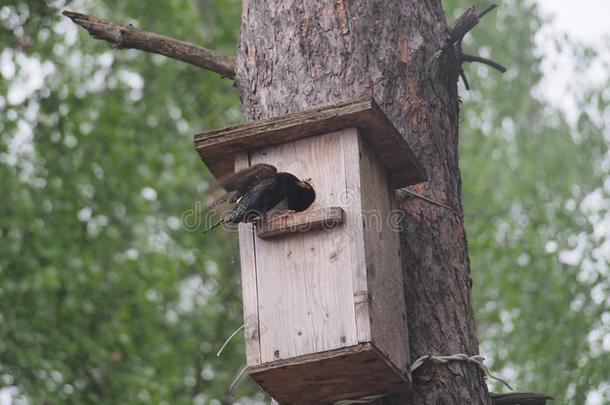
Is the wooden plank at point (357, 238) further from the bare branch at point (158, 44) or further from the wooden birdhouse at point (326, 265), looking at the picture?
the bare branch at point (158, 44)

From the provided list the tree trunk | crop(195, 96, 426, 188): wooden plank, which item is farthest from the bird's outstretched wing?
the tree trunk

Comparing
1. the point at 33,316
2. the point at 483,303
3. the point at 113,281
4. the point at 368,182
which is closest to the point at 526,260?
the point at 483,303

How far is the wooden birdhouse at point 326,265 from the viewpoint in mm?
3357

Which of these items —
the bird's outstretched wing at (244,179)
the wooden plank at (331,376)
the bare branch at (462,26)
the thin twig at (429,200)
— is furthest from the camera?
the bare branch at (462,26)

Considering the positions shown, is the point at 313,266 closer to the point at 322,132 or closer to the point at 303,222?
the point at 303,222

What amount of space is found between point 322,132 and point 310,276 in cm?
47

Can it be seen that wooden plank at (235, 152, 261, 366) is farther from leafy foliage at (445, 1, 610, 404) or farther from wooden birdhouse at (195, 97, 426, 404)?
leafy foliage at (445, 1, 610, 404)

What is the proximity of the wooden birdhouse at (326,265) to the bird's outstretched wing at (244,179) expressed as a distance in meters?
0.09

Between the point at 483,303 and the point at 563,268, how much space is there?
1.23 meters

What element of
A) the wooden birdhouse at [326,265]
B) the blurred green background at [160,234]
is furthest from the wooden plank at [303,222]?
the blurred green background at [160,234]

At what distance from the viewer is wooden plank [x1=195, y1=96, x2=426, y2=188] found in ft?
11.5

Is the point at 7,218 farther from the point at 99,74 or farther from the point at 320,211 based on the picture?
the point at 320,211

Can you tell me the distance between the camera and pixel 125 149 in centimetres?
957

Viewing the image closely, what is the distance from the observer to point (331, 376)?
135 inches
